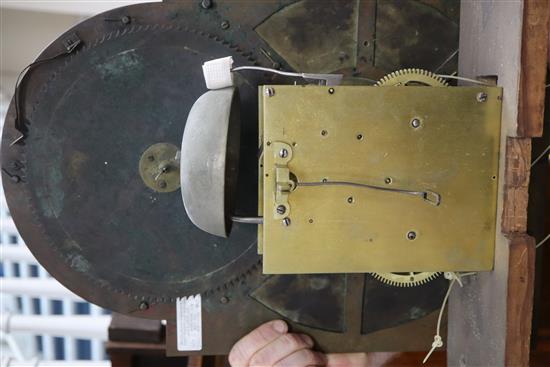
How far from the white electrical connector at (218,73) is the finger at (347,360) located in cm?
70

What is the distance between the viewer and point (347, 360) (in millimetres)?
1457

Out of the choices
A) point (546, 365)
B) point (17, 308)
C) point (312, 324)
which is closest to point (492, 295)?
point (312, 324)

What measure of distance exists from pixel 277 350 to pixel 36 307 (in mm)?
1253

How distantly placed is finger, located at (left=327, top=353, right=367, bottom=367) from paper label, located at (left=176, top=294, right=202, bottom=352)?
0.32 meters

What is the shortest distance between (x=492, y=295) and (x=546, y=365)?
0.59 metres

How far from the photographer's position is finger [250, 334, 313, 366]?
53.0 inches

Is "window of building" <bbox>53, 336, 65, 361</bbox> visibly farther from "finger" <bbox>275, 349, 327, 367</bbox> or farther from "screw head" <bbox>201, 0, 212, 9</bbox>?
"screw head" <bbox>201, 0, 212, 9</bbox>

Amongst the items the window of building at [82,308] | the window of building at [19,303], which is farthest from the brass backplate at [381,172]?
the window of building at [19,303]

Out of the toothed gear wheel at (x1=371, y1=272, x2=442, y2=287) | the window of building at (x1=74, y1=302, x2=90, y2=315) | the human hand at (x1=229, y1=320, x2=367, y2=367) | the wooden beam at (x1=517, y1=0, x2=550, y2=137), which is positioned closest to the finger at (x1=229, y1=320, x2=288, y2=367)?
the human hand at (x1=229, y1=320, x2=367, y2=367)

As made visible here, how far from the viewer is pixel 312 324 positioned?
1385 millimetres

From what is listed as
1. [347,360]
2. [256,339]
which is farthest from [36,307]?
[347,360]

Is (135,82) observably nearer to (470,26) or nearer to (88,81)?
(88,81)

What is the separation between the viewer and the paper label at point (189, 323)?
1357 mm

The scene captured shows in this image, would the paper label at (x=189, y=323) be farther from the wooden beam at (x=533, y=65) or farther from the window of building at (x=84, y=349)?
the window of building at (x=84, y=349)
